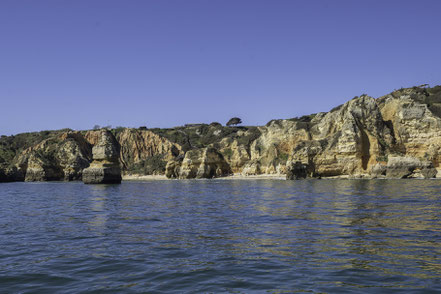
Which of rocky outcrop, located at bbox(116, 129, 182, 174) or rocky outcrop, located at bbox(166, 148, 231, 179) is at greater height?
rocky outcrop, located at bbox(116, 129, 182, 174)

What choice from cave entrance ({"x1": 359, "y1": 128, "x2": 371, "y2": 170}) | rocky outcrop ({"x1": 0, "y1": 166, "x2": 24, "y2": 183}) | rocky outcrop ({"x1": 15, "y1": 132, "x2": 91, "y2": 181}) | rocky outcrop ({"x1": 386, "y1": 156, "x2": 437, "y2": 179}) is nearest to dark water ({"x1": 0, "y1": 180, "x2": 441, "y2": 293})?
rocky outcrop ({"x1": 386, "y1": 156, "x2": 437, "y2": 179})

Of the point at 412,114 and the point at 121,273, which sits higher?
the point at 412,114

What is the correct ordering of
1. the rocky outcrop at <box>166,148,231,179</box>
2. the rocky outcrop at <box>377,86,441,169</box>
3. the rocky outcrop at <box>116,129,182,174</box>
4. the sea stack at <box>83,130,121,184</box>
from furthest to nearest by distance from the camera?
1. the rocky outcrop at <box>116,129,182,174</box>
2. the rocky outcrop at <box>166,148,231,179</box>
3. the rocky outcrop at <box>377,86,441,169</box>
4. the sea stack at <box>83,130,121,184</box>

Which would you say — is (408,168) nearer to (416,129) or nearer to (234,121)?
(416,129)

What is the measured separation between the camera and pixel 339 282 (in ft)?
24.9

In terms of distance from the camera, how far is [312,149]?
202 ft

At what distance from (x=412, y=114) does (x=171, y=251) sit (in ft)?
186

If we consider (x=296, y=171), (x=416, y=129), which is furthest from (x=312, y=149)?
(x=416, y=129)

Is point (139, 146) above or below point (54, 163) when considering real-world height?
above

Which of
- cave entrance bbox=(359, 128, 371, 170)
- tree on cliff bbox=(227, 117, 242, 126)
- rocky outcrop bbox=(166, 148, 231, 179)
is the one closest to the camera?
cave entrance bbox=(359, 128, 371, 170)

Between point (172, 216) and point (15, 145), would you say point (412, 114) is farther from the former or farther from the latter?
point (15, 145)

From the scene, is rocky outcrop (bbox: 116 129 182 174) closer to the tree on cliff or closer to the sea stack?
the tree on cliff

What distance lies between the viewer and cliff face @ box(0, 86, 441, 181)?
56750 mm

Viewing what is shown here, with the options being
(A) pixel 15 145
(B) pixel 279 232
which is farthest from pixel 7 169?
(B) pixel 279 232
